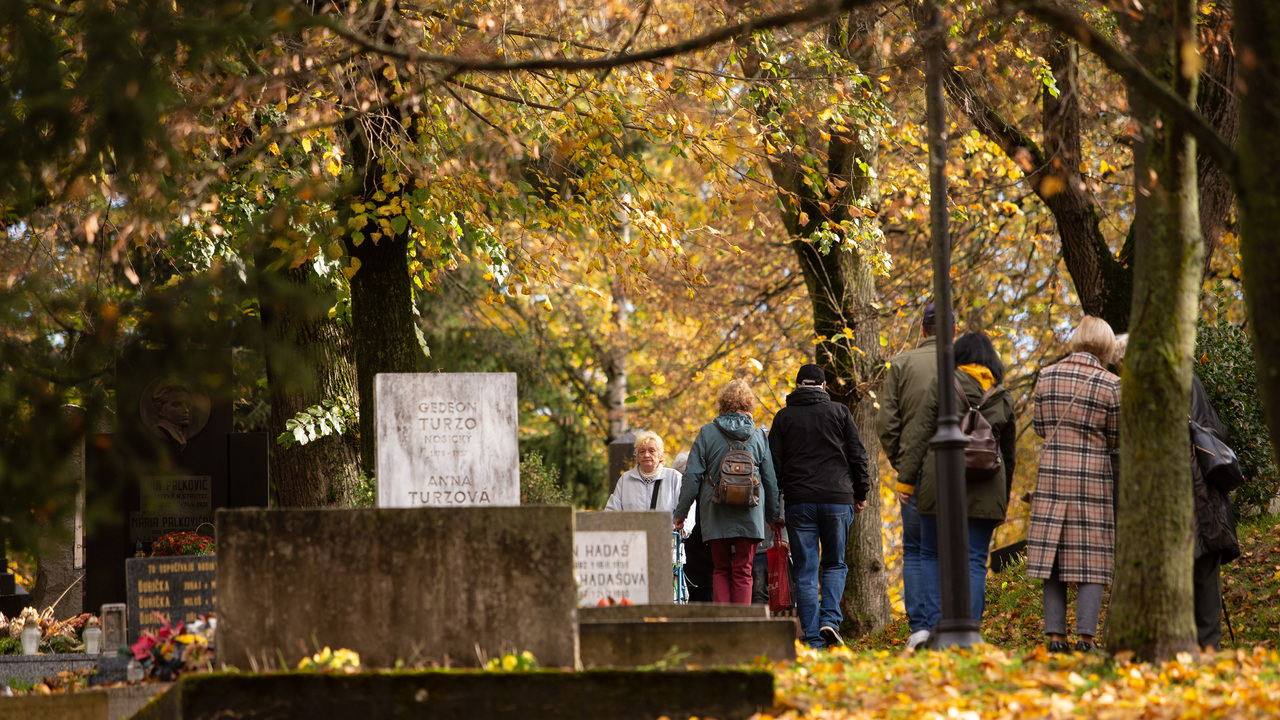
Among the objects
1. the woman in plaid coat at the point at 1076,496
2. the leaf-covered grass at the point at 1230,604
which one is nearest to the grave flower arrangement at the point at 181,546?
the leaf-covered grass at the point at 1230,604

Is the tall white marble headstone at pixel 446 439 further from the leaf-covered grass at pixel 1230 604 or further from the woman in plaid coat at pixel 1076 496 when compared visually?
the leaf-covered grass at pixel 1230 604

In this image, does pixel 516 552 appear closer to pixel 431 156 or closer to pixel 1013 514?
pixel 431 156

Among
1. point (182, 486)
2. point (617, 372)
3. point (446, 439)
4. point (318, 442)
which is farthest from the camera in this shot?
point (617, 372)

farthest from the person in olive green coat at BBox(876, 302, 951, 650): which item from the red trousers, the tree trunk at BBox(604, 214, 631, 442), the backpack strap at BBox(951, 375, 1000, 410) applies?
the tree trunk at BBox(604, 214, 631, 442)

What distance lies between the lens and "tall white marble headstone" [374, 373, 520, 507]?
324 inches

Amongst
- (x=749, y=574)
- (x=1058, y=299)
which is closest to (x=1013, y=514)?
(x=1058, y=299)

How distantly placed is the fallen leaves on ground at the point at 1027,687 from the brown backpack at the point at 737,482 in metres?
2.55

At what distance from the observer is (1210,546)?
6805mm

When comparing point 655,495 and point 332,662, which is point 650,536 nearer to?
point 655,495

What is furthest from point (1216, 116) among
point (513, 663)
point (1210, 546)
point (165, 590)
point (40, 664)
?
point (40, 664)

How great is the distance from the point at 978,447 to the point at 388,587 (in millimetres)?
3685

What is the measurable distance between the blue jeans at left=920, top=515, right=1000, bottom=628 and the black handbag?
1.23m

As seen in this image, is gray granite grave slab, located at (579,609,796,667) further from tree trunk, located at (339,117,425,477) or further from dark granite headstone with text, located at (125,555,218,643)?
tree trunk, located at (339,117,425,477)

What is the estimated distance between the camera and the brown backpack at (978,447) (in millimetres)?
7398
